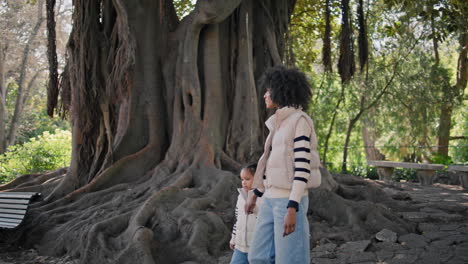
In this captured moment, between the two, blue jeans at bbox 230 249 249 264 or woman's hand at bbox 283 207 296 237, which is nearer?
woman's hand at bbox 283 207 296 237

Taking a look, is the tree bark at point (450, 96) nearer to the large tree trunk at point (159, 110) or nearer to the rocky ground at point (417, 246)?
the large tree trunk at point (159, 110)

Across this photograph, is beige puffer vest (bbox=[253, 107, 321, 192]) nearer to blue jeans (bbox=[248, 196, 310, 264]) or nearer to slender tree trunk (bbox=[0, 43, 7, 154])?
blue jeans (bbox=[248, 196, 310, 264])

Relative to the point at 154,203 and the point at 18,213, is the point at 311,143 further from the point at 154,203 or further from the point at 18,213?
the point at 18,213

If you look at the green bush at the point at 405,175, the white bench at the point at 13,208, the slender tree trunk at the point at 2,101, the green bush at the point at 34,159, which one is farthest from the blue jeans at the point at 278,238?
the slender tree trunk at the point at 2,101

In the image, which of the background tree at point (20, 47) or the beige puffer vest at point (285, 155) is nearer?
the beige puffer vest at point (285, 155)

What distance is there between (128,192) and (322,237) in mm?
2832

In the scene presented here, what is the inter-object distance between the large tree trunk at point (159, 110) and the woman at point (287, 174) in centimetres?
301

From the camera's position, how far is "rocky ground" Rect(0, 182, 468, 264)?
186 inches

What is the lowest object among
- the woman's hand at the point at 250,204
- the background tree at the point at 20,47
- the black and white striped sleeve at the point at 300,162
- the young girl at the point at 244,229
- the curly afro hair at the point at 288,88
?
the young girl at the point at 244,229

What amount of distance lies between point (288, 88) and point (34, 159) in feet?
42.8

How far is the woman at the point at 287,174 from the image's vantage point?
2.88 meters

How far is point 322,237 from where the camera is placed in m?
5.52

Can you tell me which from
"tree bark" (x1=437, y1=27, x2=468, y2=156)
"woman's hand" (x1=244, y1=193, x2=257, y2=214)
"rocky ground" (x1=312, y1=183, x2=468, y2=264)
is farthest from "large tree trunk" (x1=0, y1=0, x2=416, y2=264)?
"tree bark" (x1=437, y1=27, x2=468, y2=156)

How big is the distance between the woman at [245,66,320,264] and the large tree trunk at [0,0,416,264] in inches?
119
